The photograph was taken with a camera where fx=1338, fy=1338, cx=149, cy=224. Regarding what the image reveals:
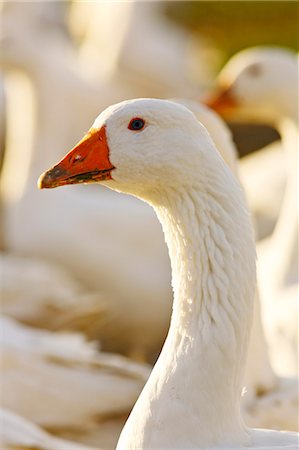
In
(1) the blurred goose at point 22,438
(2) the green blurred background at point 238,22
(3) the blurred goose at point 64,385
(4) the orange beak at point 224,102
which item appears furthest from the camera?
(2) the green blurred background at point 238,22

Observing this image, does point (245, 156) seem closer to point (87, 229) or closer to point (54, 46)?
point (54, 46)

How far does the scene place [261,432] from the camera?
3406 mm

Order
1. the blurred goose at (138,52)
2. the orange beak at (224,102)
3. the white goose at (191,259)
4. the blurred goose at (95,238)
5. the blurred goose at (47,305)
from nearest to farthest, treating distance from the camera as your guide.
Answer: the white goose at (191,259)
the blurred goose at (47,305)
the orange beak at (224,102)
the blurred goose at (95,238)
the blurred goose at (138,52)

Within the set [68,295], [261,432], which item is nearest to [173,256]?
[261,432]

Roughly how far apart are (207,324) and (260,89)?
3.52m

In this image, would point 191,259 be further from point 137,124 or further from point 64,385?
point 64,385

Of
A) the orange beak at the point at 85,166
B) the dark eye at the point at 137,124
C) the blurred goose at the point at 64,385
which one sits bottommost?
the orange beak at the point at 85,166

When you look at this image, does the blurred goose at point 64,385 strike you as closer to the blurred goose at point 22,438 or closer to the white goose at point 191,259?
the blurred goose at point 22,438

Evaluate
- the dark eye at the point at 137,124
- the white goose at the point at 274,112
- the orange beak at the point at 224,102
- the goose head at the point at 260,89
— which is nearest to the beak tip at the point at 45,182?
the dark eye at the point at 137,124

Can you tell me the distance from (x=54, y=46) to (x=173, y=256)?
6.02 metres

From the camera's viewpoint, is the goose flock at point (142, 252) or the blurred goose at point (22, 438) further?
the blurred goose at point (22, 438)

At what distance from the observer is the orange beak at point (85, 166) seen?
3.38 m

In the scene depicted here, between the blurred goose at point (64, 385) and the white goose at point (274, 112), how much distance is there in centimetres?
104

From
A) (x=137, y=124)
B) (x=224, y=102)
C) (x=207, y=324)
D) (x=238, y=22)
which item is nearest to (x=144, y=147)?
(x=137, y=124)
